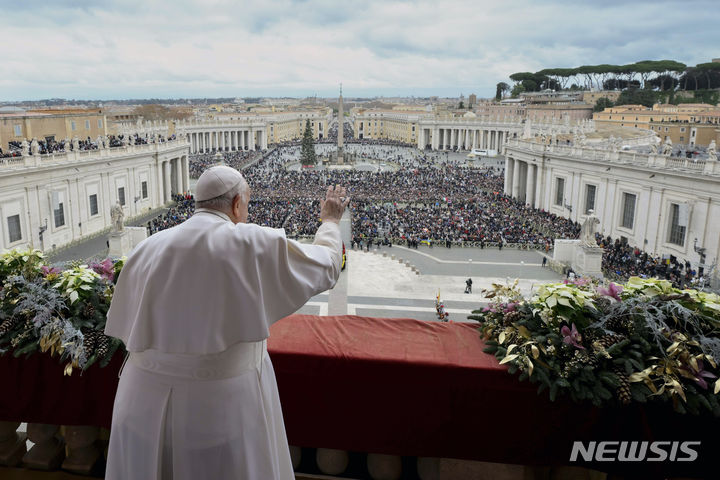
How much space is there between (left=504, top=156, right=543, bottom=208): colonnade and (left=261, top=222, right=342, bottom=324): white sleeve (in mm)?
41205

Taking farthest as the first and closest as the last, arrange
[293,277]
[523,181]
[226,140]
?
[226,140], [523,181], [293,277]

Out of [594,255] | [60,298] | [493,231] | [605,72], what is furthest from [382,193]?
[605,72]

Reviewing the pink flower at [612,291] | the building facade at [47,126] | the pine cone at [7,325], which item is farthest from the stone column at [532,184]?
the pine cone at [7,325]

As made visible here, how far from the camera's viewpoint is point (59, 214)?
29.2m

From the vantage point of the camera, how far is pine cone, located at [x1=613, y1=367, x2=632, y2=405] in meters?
3.09

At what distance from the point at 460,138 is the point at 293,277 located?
107 m

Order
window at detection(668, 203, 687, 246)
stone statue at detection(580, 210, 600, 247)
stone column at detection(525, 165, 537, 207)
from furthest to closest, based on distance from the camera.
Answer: stone column at detection(525, 165, 537, 207) → window at detection(668, 203, 687, 246) → stone statue at detection(580, 210, 600, 247)

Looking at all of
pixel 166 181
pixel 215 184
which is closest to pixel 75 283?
pixel 215 184

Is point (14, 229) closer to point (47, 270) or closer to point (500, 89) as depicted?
point (47, 270)

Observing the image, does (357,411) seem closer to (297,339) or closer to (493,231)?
(297,339)

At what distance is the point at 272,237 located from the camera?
245cm

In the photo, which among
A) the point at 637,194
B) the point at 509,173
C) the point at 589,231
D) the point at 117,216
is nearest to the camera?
the point at 117,216

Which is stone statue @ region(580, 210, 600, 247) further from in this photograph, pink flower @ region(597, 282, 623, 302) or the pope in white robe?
the pope in white robe

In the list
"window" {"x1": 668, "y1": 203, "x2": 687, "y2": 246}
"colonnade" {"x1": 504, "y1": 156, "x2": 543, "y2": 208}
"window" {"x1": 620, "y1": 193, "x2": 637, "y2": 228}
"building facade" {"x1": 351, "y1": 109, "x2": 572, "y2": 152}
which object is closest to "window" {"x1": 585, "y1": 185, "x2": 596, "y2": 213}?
"window" {"x1": 620, "y1": 193, "x2": 637, "y2": 228}
